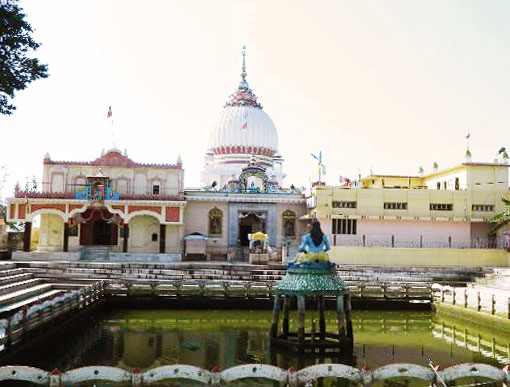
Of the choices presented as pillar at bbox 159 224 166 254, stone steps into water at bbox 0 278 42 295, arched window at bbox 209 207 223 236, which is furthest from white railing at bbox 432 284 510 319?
pillar at bbox 159 224 166 254

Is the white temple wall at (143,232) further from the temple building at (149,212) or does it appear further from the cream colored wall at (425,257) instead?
the cream colored wall at (425,257)

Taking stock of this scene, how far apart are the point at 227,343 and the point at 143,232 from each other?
83.0ft

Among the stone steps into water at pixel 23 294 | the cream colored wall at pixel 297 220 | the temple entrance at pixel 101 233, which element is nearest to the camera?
the stone steps into water at pixel 23 294

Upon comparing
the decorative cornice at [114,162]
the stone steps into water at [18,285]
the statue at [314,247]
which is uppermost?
the decorative cornice at [114,162]

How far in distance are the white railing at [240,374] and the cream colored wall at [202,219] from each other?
32094 mm

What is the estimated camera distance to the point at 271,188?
46.2 m

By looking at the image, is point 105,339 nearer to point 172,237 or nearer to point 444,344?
point 444,344

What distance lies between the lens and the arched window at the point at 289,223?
149ft

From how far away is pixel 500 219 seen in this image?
134 ft

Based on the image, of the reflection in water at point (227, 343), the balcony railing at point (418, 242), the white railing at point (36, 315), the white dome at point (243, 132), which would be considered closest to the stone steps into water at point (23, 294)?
the white railing at point (36, 315)

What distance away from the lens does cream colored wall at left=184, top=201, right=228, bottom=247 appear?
44.8 metres

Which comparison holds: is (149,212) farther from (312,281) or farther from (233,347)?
(312,281)

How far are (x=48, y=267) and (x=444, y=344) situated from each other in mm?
23258

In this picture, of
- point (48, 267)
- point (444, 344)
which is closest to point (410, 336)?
point (444, 344)
